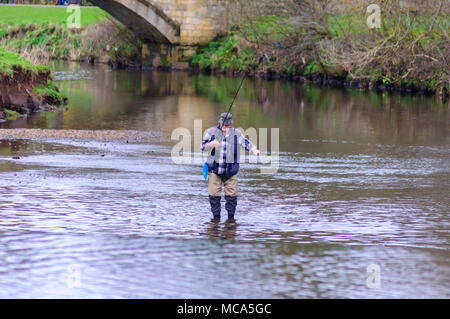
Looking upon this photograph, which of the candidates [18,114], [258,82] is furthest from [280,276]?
[258,82]

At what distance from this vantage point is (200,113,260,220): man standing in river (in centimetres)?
1151

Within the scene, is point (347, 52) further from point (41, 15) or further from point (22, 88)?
point (41, 15)

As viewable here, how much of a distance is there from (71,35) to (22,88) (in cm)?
3639

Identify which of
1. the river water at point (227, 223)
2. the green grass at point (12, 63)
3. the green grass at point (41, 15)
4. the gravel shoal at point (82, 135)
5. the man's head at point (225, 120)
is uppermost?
the green grass at point (41, 15)

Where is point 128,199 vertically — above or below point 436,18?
below

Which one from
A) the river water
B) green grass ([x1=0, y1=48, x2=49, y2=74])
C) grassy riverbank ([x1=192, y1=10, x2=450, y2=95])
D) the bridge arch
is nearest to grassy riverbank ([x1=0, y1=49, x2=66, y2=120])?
green grass ([x1=0, y1=48, x2=49, y2=74])

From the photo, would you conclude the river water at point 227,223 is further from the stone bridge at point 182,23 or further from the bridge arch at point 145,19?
the stone bridge at point 182,23

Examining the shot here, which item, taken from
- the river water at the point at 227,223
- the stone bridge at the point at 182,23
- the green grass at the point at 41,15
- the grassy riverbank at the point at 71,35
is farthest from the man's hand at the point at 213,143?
the green grass at the point at 41,15

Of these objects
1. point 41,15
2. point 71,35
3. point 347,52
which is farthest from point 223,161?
point 41,15

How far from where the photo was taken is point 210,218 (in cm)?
1174

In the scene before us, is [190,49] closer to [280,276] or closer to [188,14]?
[188,14]

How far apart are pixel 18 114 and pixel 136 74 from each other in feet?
79.7

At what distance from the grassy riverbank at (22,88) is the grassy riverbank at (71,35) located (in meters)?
25.2

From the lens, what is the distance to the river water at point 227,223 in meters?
8.95
